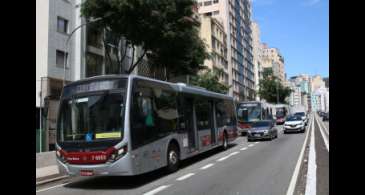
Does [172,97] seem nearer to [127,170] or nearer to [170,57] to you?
[127,170]

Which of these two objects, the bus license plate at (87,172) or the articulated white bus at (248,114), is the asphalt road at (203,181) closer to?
the bus license plate at (87,172)

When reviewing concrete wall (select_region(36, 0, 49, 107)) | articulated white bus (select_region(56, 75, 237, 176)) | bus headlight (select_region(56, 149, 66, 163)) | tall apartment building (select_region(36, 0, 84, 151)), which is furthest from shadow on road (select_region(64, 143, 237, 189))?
concrete wall (select_region(36, 0, 49, 107))

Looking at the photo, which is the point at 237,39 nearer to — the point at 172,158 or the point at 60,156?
the point at 172,158

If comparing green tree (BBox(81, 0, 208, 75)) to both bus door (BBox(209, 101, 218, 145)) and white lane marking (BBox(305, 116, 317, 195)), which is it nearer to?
bus door (BBox(209, 101, 218, 145))

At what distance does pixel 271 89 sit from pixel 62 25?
67628mm

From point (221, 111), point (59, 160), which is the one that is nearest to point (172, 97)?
point (59, 160)

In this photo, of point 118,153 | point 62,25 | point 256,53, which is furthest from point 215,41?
point 118,153

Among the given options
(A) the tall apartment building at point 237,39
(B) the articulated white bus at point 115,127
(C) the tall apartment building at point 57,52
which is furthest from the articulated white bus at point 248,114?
(A) the tall apartment building at point 237,39

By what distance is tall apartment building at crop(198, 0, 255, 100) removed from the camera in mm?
82438

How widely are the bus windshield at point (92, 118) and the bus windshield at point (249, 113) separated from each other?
77.2ft

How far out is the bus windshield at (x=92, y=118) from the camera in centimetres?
1006
